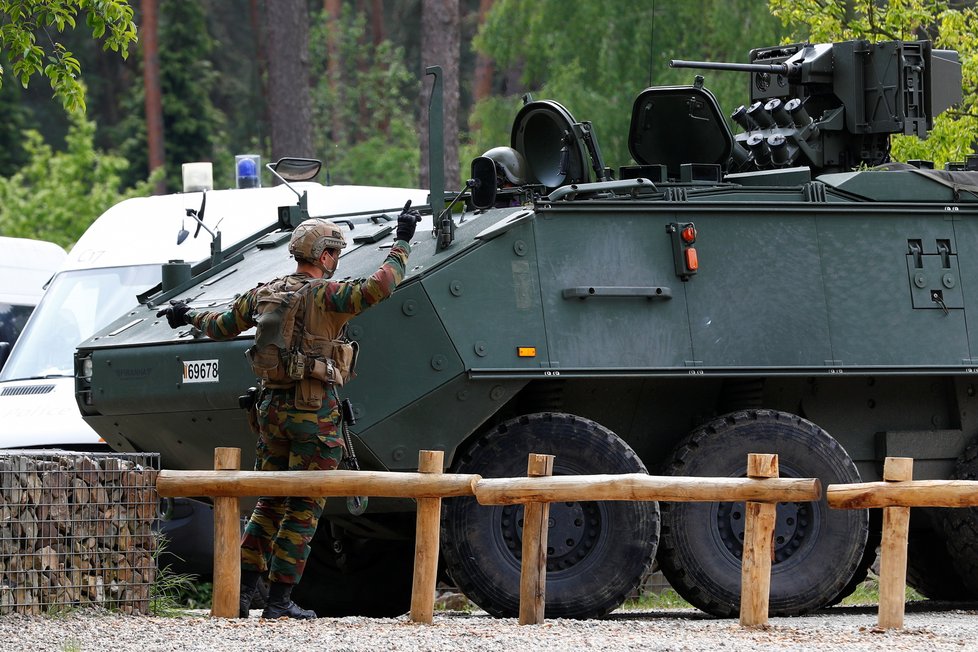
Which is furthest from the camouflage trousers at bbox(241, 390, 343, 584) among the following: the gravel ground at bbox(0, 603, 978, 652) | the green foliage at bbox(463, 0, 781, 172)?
the green foliage at bbox(463, 0, 781, 172)

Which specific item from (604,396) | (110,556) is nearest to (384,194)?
(604,396)

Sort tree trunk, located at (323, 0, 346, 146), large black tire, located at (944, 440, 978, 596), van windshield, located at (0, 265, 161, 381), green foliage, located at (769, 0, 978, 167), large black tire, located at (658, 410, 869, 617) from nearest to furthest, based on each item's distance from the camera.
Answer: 1. large black tire, located at (658, 410, 869, 617)
2. large black tire, located at (944, 440, 978, 596)
3. van windshield, located at (0, 265, 161, 381)
4. green foliage, located at (769, 0, 978, 167)
5. tree trunk, located at (323, 0, 346, 146)

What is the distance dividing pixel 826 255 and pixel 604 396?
4.73ft

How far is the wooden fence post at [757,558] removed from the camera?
8.62 m

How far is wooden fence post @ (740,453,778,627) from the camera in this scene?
28.3 ft

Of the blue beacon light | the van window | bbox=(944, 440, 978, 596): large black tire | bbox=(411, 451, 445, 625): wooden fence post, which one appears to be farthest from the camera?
the van window

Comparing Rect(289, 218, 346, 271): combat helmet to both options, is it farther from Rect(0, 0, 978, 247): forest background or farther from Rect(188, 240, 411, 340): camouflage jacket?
Rect(0, 0, 978, 247): forest background

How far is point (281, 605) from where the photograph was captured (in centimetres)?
890

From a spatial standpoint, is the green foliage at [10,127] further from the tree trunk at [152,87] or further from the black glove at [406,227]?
the black glove at [406,227]

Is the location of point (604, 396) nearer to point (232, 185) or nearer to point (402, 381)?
point (402, 381)

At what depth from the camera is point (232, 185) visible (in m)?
35.8

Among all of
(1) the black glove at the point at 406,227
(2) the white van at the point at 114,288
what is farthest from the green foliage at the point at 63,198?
(1) the black glove at the point at 406,227

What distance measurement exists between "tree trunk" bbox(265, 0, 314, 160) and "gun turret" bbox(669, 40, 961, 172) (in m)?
14.4

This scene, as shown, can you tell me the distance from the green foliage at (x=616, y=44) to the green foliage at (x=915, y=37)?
6.74m
